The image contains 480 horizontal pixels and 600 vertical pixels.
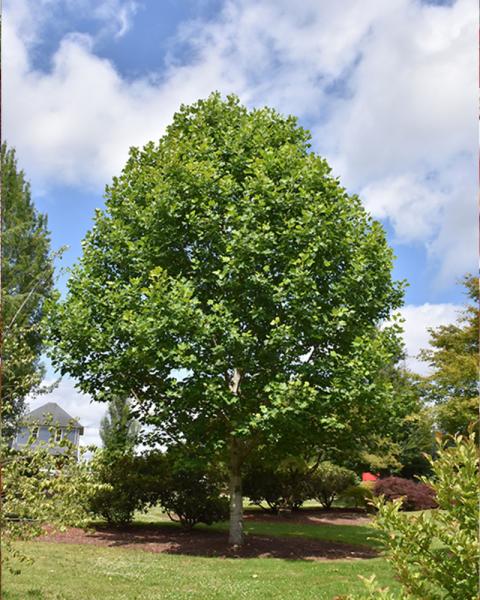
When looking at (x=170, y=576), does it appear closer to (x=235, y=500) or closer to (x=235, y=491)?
(x=235, y=500)

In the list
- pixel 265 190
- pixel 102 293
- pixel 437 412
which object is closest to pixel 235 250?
pixel 265 190

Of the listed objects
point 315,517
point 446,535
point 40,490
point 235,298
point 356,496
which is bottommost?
point 315,517

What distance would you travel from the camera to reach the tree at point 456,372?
1661 centimetres

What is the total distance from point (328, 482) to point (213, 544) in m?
15.2

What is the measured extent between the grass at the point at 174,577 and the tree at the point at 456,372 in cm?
552

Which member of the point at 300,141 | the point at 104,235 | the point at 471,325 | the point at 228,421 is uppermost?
the point at 300,141

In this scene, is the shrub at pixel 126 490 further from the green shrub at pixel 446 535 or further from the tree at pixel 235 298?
the green shrub at pixel 446 535

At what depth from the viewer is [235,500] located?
53.9 feet

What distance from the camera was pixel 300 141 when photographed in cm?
1758

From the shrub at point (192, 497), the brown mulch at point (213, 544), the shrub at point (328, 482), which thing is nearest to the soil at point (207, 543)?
the brown mulch at point (213, 544)

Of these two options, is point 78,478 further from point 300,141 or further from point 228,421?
point 300,141

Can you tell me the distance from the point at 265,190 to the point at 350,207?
315cm

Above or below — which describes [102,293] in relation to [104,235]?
below

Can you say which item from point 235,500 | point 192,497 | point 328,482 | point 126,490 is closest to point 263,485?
point 328,482
